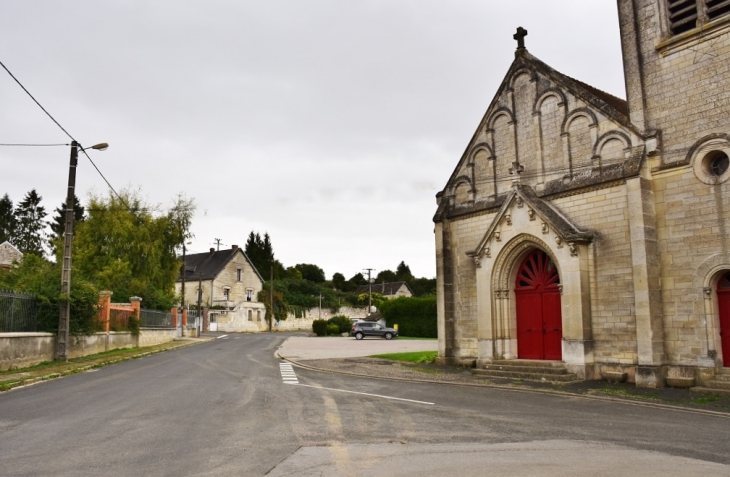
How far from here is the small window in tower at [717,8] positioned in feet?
44.3

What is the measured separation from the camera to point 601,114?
15664mm

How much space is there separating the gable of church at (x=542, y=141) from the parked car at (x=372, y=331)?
26.6m

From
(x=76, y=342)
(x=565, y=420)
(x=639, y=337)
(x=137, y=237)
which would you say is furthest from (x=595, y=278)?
(x=137, y=237)

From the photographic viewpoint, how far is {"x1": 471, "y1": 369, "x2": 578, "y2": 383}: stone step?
48.3 ft

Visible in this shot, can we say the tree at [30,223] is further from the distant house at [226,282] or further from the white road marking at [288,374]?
the white road marking at [288,374]

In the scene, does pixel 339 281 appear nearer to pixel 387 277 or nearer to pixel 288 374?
pixel 387 277

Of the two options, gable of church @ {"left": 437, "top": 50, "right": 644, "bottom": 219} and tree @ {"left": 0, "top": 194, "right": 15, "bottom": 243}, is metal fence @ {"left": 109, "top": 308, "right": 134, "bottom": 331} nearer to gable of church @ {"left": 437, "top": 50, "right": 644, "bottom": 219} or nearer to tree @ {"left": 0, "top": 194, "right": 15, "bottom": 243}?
gable of church @ {"left": 437, "top": 50, "right": 644, "bottom": 219}

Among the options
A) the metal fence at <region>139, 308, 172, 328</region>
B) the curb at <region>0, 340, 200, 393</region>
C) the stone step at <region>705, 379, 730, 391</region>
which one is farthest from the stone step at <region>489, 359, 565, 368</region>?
the metal fence at <region>139, 308, 172, 328</region>

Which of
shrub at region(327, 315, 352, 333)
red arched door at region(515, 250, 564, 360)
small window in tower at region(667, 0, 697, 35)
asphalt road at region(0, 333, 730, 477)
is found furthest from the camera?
shrub at region(327, 315, 352, 333)

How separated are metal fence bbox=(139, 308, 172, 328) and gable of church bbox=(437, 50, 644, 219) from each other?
20970 millimetres

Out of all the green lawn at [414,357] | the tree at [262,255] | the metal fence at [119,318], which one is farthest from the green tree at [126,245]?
the tree at [262,255]

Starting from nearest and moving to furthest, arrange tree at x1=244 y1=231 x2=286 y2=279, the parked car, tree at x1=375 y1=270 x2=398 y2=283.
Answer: the parked car
tree at x1=244 y1=231 x2=286 y2=279
tree at x1=375 y1=270 x2=398 y2=283

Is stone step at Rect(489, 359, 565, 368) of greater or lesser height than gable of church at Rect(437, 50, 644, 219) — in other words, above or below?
below

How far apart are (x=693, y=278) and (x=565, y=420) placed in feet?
20.3
